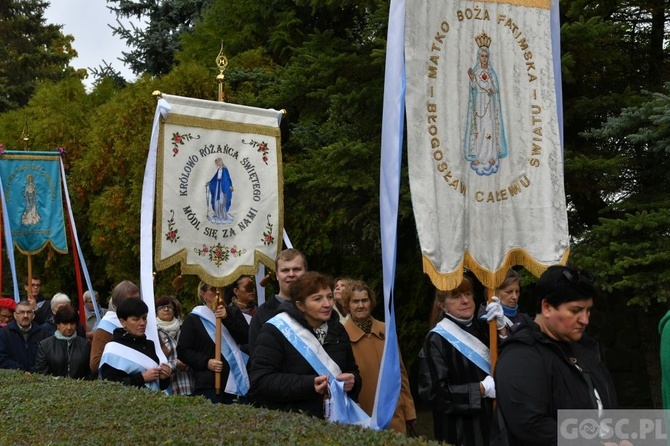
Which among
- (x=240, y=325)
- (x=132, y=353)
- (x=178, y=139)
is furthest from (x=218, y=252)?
(x=132, y=353)

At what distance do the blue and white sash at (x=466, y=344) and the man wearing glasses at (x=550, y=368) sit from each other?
1461 mm

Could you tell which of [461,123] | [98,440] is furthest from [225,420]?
[461,123]

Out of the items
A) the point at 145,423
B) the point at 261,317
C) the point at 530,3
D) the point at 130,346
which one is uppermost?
the point at 530,3

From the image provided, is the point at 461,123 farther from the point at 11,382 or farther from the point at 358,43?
the point at 358,43

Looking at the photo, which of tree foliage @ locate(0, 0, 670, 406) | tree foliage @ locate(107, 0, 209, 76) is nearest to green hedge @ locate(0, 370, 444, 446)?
tree foliage @ locate(0, 0, 670, 406)

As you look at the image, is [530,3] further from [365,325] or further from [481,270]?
[365,325]

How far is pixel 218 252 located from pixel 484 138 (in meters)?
2.84

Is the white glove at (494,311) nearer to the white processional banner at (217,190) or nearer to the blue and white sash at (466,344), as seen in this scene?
the blue and white sash at (466,344)

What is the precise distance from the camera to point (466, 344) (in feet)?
20.9

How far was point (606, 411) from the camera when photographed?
4680 millimetres

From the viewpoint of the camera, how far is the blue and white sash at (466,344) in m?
6.33

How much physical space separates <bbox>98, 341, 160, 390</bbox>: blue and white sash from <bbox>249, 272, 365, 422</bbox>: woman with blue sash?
1636 mm
